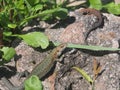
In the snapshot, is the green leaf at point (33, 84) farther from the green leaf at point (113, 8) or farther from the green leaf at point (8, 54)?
the green leaf at point (113, 8)

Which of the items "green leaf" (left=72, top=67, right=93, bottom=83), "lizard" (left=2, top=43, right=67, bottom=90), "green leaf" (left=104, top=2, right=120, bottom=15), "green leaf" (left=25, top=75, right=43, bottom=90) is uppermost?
"green leaf" (left=25, top=75, right=43, bottom=90)

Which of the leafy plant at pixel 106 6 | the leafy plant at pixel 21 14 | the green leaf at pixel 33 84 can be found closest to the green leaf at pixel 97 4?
the leafy plant at pixel 106 6

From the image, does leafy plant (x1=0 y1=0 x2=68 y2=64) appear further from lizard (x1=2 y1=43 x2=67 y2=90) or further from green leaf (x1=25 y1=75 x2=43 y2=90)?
green leaf (x1=25 y1=75 x2=43 y2=90)

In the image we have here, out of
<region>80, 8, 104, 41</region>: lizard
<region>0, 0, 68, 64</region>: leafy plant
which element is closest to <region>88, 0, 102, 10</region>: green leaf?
<region>80, 8, 104, 41</region>: lizard

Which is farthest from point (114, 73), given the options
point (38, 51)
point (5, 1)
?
point (5, 1)

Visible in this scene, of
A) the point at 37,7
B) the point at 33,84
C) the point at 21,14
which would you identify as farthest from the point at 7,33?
the point at 33,84

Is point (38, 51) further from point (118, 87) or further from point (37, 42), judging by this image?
point (118, 87)
